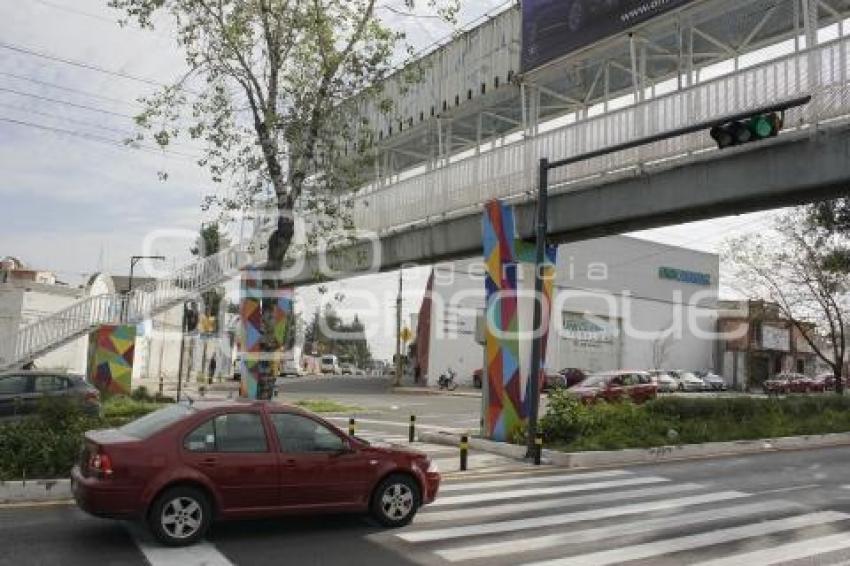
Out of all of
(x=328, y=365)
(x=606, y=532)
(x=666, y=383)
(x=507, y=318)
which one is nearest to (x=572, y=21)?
(x=507, y=318)

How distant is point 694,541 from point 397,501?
345cm

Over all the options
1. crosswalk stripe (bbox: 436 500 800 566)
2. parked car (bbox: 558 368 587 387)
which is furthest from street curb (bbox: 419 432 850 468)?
parked car (bbox: 558 368 587 387)

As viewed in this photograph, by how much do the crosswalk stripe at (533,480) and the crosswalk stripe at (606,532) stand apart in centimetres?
293

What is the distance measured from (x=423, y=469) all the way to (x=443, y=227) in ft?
35.8

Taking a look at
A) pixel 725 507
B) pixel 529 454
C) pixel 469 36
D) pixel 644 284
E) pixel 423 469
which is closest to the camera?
pixel 423 469

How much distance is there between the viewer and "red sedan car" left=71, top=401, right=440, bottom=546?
8078 mm

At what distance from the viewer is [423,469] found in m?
9.91

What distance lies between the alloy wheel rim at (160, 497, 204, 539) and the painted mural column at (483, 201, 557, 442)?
1019 cm

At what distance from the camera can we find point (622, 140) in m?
15.5

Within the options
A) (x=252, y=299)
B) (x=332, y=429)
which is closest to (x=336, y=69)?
(x=332, y=429)

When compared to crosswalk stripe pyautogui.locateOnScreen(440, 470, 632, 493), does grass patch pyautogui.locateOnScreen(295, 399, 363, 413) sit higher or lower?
higher

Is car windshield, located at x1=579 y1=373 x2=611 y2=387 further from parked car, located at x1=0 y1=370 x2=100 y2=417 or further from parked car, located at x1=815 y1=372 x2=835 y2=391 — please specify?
parked car, located at x1=815 y1=372 x2=835 y2=391

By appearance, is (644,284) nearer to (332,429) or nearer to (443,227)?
(443,227)

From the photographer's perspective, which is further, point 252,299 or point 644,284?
point 644,284
